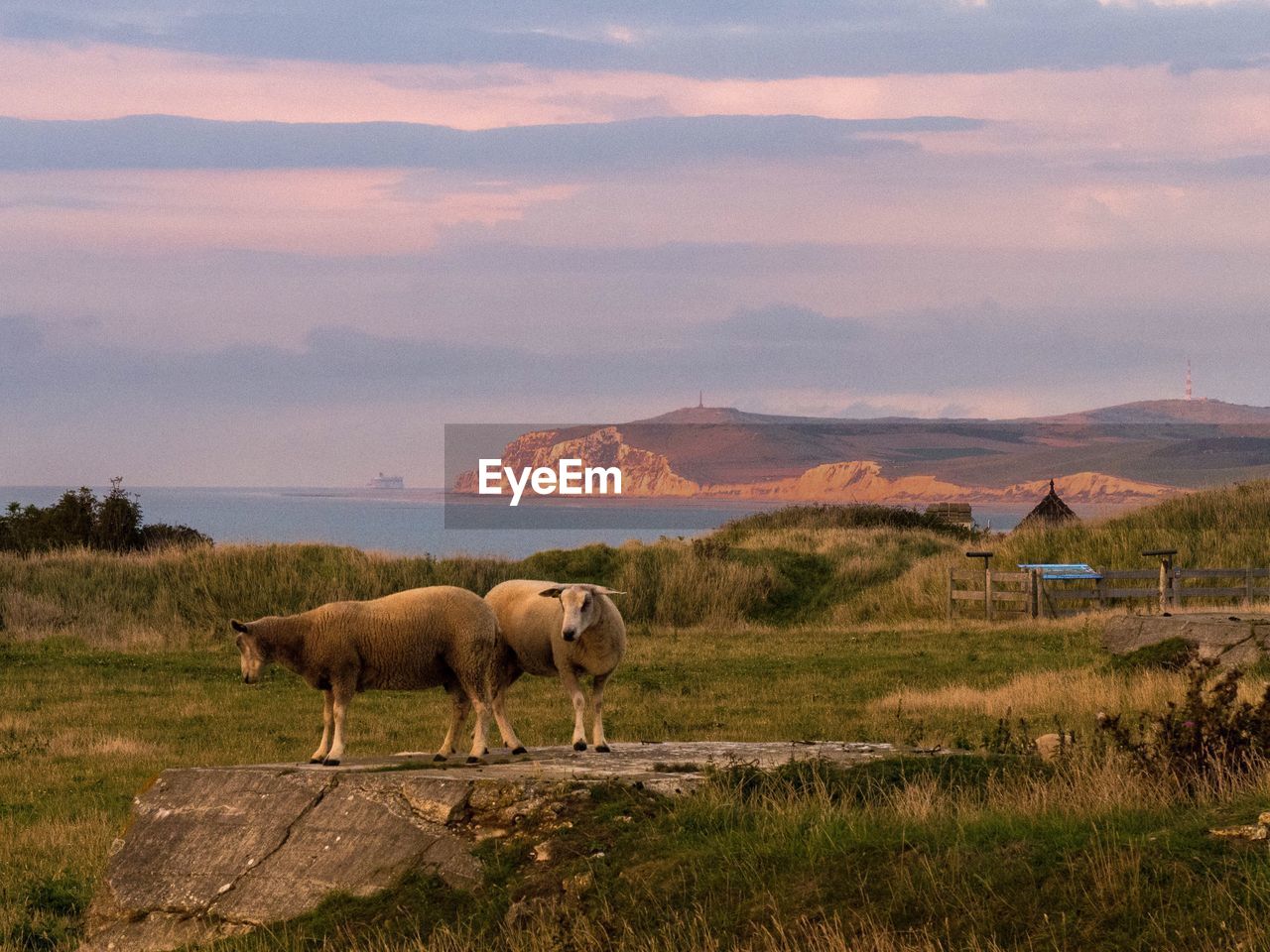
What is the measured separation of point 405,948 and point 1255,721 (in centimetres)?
751

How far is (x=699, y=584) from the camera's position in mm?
47250

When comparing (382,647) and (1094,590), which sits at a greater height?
(382,647)

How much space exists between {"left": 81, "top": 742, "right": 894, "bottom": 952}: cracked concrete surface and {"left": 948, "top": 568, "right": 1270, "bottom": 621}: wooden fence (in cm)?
3209

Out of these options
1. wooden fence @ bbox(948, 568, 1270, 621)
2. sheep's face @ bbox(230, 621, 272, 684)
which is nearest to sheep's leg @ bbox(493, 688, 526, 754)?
sheep's face @ bbox(230, 621, 272, 684)

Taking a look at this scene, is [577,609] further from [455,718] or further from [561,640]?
[455,718]

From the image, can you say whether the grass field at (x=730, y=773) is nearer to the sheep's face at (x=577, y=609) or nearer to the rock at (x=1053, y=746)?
the rock at (x=1053, y=746)

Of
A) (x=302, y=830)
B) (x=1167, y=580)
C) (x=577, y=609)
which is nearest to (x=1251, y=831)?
(x=577, y=609)

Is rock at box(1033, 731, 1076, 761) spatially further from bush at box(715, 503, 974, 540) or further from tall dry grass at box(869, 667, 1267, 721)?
bush at box(715, 503, 974, 540)

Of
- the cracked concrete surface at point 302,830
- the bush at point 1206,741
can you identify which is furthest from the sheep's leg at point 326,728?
the bush at point 1206,741

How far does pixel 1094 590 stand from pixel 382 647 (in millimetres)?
34600

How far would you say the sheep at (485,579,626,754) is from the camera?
44.8ft

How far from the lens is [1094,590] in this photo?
43438 millimetres

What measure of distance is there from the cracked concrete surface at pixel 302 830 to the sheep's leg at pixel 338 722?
0.60ft

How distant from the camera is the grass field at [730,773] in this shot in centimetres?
877
